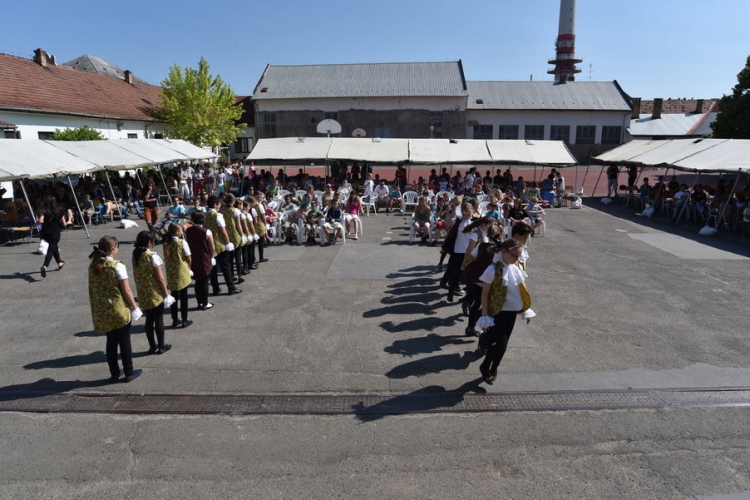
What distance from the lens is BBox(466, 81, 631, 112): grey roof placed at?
140 ft

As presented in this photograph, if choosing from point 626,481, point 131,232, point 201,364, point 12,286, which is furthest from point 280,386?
point 131,232

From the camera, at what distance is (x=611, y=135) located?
43219 millimetres

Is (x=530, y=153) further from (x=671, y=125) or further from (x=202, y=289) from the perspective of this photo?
(x=671, y=125)

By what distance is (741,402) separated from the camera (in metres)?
5.31

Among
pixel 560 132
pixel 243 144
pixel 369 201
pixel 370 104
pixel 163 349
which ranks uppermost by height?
pixel 370 104

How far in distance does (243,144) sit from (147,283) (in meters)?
44.2

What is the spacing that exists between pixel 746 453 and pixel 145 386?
19.6 feet

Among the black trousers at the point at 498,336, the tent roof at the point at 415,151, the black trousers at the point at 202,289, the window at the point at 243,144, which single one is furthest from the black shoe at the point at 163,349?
the window at the point at 243,144

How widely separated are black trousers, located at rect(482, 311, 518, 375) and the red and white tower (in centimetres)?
6434

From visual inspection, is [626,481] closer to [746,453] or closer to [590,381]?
[746,453]

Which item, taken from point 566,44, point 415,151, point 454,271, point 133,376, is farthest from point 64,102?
point 566,44

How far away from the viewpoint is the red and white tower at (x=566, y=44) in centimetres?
6212

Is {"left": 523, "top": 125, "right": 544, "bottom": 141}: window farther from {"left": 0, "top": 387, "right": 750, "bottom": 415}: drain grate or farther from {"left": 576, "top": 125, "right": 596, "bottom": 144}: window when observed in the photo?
{"left": 0, "top": 387, "right": 750, "bottom": 415}: drain grate

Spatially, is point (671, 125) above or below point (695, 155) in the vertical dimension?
above
